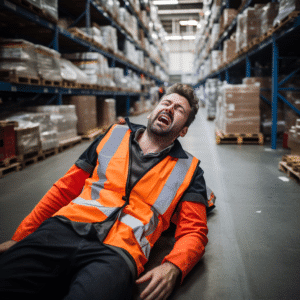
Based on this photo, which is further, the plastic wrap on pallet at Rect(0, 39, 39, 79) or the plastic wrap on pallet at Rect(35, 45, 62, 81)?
the plastic wrap on pallet at Rect(35, 45, 62, 81)

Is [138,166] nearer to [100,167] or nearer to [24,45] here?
[100,167]

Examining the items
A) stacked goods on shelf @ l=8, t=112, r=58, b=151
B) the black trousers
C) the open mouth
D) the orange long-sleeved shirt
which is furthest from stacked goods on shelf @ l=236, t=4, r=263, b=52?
the black trousers

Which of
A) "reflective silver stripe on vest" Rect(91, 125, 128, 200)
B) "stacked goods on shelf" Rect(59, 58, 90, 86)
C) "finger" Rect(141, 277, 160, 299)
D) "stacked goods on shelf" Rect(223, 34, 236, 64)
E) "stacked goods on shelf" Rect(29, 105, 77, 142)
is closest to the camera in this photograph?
"finger" Rect(141, 277, 160, 299)

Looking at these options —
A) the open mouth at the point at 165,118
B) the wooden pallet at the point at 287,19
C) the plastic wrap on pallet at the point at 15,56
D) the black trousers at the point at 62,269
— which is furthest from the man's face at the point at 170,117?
the wooden pallet at the point at 287,19

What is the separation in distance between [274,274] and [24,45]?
4313mm

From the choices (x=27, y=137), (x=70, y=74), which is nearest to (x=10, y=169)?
(x=27, y=137)

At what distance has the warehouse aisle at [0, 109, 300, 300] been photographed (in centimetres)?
147

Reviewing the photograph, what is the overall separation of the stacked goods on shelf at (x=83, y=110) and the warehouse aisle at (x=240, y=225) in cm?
204

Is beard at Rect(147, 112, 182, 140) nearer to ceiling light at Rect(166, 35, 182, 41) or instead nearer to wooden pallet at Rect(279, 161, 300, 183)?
wooden pallet at Rect(279, 161, 300, 183)

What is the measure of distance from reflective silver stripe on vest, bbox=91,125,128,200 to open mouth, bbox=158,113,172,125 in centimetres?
25

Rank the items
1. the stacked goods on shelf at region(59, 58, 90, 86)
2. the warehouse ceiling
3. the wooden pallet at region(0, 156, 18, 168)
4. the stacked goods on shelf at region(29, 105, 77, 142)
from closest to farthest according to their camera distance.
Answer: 1. the wooden pallet at region(0, 156, 18, 168)
2. the stacked goods on shelf at region(29, 105, 77, 142)
3. the stacked goods on shelf at region(59, 58, 90, 86)
4. the warehouse ceiling

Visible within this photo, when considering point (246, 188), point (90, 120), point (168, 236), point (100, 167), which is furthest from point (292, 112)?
point (100, 167)

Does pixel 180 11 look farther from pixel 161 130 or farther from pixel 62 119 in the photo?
pixel 161 130

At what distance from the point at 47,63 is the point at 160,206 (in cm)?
412
